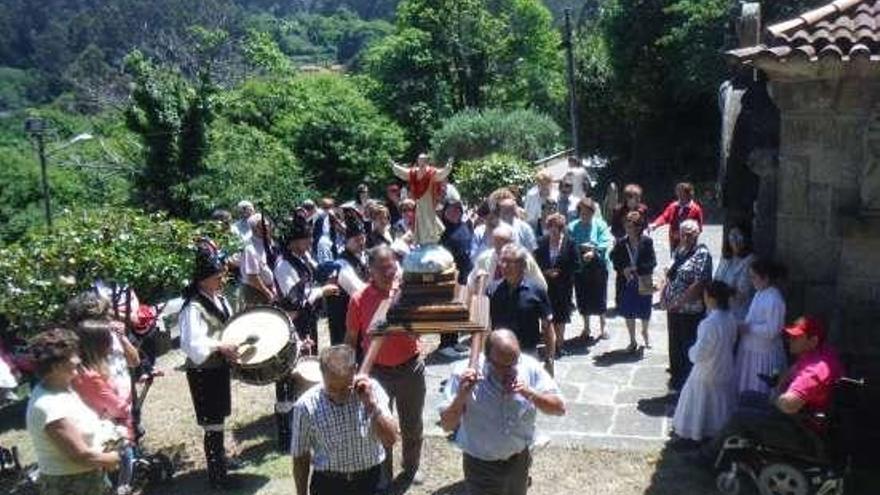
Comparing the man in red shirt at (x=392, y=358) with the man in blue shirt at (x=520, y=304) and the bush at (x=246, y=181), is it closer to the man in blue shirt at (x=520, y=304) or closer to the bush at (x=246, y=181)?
the man in blue shirt at (x=520, y=304)

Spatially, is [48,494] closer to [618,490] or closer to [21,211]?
[618,490]

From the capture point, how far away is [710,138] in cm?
2623

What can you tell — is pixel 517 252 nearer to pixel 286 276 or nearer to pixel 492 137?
pixel 286 276

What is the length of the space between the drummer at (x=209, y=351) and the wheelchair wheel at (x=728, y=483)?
A: 3684 mm

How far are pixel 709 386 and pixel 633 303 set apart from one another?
2673mm

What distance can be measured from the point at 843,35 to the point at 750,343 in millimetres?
2372

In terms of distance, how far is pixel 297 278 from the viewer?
8367 mm

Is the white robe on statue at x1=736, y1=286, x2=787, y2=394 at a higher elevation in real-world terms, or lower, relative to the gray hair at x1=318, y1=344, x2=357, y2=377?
lower

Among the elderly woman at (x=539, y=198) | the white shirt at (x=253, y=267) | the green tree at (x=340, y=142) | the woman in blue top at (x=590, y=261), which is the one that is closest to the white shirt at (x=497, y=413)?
the white shirt at (x=253, y=267)

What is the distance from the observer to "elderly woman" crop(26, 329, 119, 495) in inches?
205

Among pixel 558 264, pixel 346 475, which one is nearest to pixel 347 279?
pixel 558 264

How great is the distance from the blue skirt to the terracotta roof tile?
3.62 m

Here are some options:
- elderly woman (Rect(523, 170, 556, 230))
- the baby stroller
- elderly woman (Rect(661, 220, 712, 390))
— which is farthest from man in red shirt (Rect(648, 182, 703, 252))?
the baby stroller

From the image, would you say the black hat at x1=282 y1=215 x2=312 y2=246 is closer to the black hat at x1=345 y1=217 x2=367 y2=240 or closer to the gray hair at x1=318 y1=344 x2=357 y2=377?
the black hat at x1=345 y1=217 x2=367 y2=240
